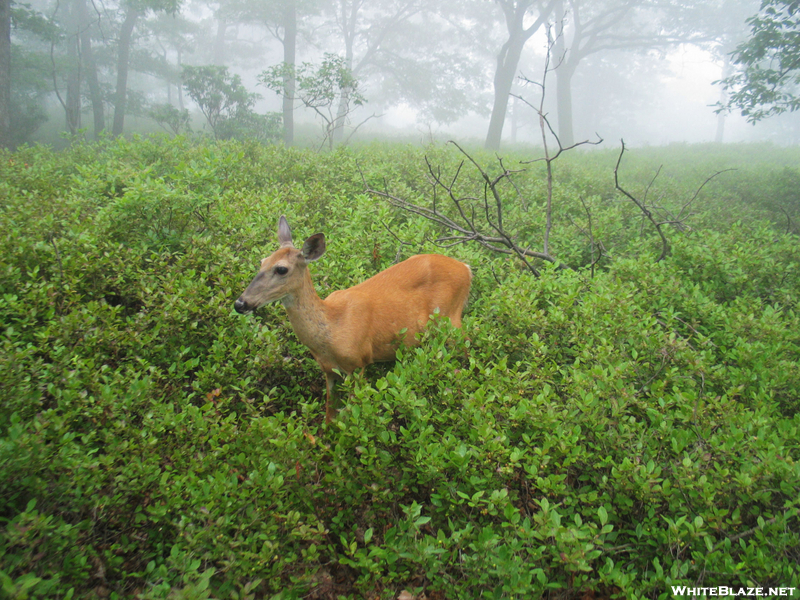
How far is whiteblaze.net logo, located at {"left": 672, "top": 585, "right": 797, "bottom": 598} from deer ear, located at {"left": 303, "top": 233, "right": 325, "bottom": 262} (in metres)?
2.76

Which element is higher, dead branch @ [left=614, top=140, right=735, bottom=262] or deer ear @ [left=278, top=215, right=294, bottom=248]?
dead branch @ [left=614, top=140, right=735, bottom=262]

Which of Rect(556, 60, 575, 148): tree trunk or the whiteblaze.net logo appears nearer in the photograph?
the whiteblaze.net logo

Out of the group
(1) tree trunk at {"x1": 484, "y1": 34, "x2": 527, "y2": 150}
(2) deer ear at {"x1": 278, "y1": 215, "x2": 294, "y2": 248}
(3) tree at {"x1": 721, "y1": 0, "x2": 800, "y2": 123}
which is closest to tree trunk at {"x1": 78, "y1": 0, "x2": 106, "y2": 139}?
(1) tree trunk at {"x1": 484, "y1": 34, "x2": 527, "y2": 150}

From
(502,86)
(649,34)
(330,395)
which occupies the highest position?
(649,34)

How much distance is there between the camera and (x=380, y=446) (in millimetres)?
2621

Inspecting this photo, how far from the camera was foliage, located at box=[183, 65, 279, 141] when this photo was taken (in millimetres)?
16156

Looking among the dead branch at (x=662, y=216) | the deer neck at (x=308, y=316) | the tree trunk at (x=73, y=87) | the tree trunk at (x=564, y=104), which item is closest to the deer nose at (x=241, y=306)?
the deer neck at (x=308, y=316)

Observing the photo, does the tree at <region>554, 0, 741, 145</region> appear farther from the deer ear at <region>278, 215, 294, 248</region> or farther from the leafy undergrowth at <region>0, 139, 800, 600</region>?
the deer ear at <region>278, 215, 294, 248</region>

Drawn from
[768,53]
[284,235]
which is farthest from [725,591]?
[768,53]

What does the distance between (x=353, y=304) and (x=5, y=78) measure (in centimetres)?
1285

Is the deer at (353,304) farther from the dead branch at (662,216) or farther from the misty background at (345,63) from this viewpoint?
the misty background at (345,63)

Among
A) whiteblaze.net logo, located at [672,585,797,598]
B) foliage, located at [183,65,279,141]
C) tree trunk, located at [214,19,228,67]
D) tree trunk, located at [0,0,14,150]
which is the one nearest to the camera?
whiteblaze.net logo, located at [672,585,797,598]

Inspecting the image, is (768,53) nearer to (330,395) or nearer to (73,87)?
(330,395)

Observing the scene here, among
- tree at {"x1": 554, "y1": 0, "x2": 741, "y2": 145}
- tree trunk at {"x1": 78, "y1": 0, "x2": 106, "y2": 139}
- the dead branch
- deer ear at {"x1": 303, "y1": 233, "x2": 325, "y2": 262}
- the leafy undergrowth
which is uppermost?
tree at {"x1": 554, "y1": 0, "x2": 741, "y2": 145}
